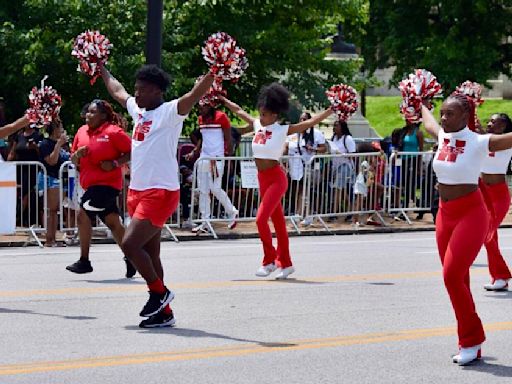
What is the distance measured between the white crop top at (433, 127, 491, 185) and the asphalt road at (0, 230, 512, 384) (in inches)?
47.0

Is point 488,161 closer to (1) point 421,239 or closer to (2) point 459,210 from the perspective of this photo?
(2) point 459,210

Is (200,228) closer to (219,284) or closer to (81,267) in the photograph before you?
(81,267)

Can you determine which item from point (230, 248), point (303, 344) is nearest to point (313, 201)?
point (230, 248)

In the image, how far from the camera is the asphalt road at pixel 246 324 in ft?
26.2

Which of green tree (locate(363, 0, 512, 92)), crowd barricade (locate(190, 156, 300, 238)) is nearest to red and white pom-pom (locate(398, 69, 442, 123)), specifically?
crowd barricade (locate(190, 156, 300, 238))

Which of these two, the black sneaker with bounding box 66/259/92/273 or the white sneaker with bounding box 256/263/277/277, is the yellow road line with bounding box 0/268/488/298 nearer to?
the white sneaker with bounding box 256/263/277/277

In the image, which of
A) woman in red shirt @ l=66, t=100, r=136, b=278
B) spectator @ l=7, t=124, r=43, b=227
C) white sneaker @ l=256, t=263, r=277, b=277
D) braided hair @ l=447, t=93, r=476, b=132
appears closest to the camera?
braided hair @ l=447, t=93, r=476, b=132

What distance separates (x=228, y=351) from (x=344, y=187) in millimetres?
10698

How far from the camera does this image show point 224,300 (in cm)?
1105

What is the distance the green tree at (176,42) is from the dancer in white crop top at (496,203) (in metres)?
9.11

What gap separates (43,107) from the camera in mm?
12227

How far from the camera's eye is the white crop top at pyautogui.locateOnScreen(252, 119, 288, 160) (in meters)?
12.6

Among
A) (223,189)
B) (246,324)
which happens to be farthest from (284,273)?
(223,189)

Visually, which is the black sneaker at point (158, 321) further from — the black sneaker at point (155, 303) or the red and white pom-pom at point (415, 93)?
the red and white pom-pom at point (415, 93)
